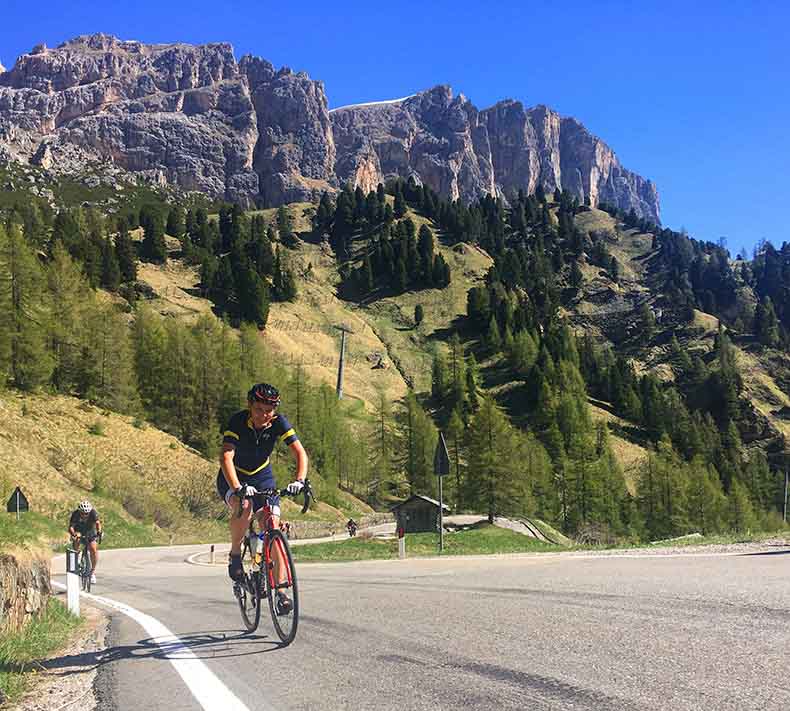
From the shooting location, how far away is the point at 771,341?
154 m

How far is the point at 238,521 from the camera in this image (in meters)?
6.27

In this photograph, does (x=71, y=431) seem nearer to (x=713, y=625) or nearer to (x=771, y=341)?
(x=713, y=625)

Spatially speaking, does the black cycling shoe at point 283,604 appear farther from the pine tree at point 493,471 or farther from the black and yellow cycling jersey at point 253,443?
the pine tree at point 493,471

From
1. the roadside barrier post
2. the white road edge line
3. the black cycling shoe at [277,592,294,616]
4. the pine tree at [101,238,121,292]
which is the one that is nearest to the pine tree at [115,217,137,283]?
the pine tree at [101,238,121,292]

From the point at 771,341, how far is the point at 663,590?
16996cm

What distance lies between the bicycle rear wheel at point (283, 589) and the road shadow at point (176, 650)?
0.15 meters

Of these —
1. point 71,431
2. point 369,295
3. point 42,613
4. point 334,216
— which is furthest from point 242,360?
point 334,216

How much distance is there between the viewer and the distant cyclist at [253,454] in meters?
6.20

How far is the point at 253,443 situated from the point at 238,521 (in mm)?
739

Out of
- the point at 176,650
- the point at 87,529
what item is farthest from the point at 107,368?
the point at 176,650

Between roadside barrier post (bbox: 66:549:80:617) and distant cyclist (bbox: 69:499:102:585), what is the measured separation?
16.4 feet

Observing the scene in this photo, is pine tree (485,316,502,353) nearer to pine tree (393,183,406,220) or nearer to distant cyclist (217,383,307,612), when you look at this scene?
pine tree (393,183,406,220)

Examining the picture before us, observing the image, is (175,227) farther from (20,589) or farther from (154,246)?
(20,589)

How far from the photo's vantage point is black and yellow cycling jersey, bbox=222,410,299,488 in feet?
21.0
